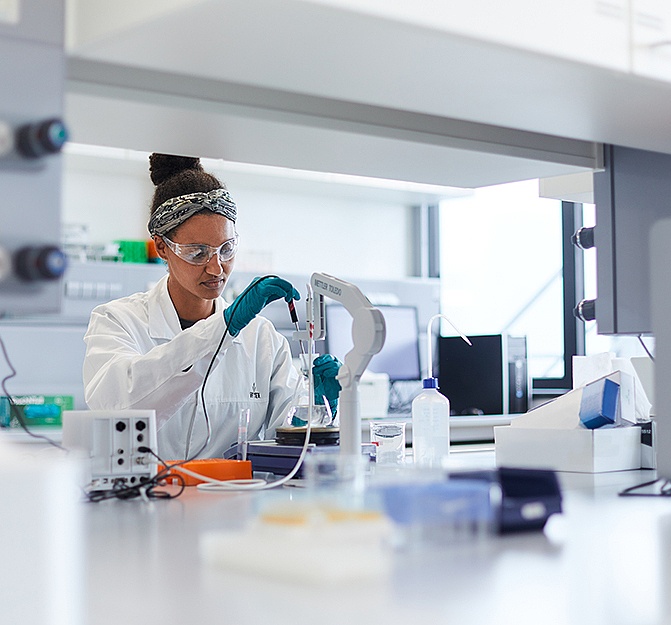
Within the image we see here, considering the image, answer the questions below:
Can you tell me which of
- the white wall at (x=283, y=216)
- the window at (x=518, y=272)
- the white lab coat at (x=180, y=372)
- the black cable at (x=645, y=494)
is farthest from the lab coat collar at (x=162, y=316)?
the window at (x=518, y=272)

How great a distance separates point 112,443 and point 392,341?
4.19m

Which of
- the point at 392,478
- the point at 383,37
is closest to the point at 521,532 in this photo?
the point at 392,478

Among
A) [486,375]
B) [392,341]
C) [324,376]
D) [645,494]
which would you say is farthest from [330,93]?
[392,341]

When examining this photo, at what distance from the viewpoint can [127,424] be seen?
1.77 meters

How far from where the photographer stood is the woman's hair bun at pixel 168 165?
2963 mm

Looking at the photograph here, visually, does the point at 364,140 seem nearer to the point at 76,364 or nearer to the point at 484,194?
the point at 76,364

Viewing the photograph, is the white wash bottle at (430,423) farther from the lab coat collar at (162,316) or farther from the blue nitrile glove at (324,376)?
the lab coat collar at (162,316)

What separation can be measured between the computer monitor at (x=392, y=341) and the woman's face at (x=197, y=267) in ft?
8.57

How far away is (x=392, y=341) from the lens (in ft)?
19.2

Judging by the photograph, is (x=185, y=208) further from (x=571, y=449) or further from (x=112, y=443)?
(x=571, y=449)

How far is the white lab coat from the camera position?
2436 mm

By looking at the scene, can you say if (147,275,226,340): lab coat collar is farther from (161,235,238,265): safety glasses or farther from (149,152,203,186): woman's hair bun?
(149,152,203,186): woman's hair bun

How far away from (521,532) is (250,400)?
1.67m

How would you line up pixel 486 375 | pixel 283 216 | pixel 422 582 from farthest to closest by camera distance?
pixel 283 216 < pixel 486 375 < pixel 422 582
